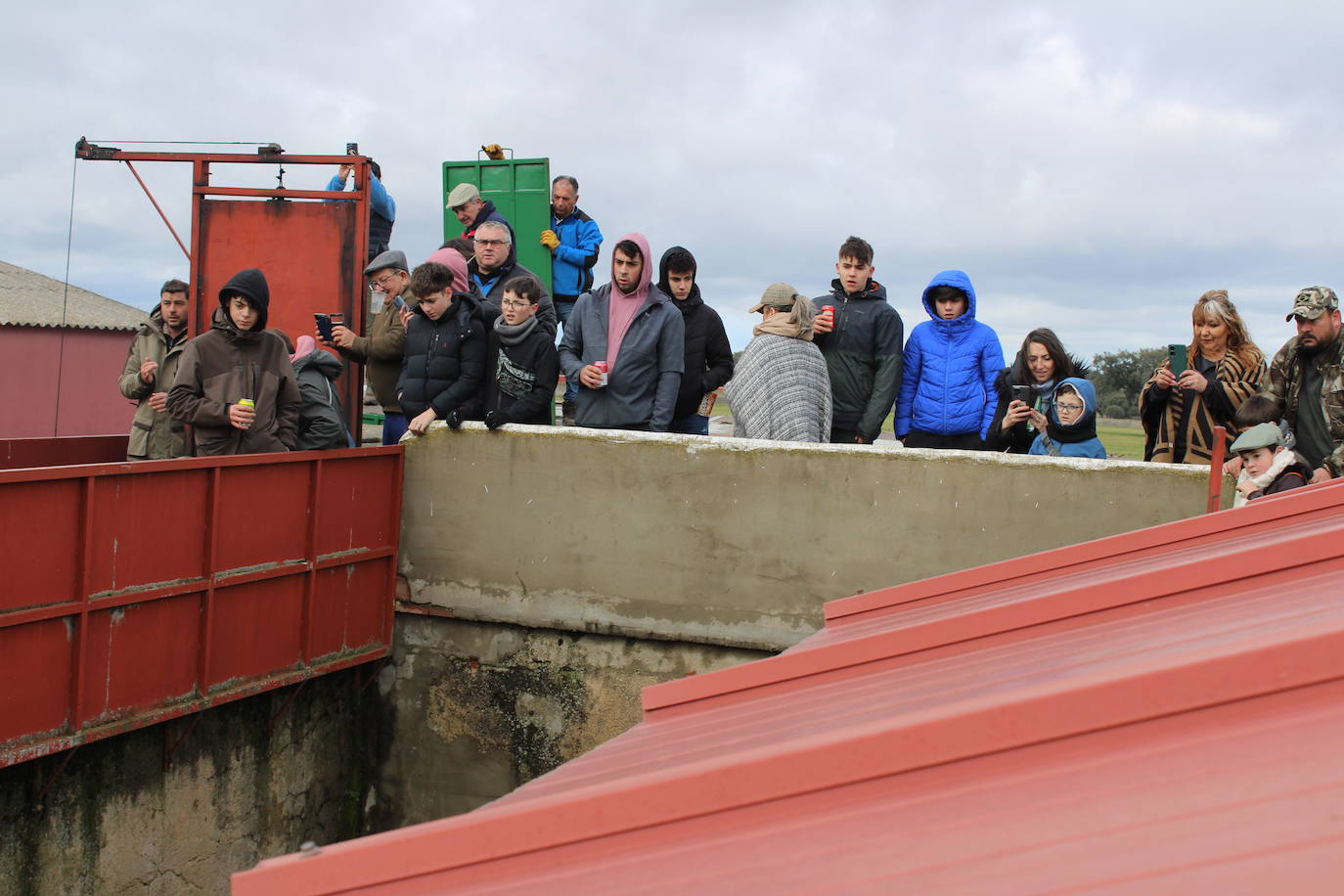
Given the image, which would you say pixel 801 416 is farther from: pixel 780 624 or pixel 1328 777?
pixel 1328 777

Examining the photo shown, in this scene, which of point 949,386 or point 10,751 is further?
point 949,386

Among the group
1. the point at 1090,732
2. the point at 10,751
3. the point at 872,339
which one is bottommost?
the point at 10,751

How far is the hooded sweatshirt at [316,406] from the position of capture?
725 centimetres

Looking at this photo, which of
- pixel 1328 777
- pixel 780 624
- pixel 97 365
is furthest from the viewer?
pixel 97 365

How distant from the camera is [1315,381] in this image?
19.8 ft

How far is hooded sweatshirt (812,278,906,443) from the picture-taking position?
7152 mm

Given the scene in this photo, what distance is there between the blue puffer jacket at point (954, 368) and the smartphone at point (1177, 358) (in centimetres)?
96

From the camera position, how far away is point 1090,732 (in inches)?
62.1

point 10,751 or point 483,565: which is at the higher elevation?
point 483,565

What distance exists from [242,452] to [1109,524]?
4911 millimetres

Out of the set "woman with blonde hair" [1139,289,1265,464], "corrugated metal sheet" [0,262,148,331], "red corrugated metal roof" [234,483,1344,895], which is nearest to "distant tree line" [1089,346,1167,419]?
"corrugated metal sheet" [0,262,148,331]

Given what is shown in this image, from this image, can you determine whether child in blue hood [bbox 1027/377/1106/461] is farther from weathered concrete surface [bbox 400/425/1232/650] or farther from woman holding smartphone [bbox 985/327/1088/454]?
weathered concrete surface [bbox 400/425/1232/650]

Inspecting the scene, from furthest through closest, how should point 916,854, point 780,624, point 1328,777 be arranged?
point 780,624 < point 916,854 < point 1328,777

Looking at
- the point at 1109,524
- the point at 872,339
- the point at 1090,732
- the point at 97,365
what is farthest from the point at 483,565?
the point at 97,365
